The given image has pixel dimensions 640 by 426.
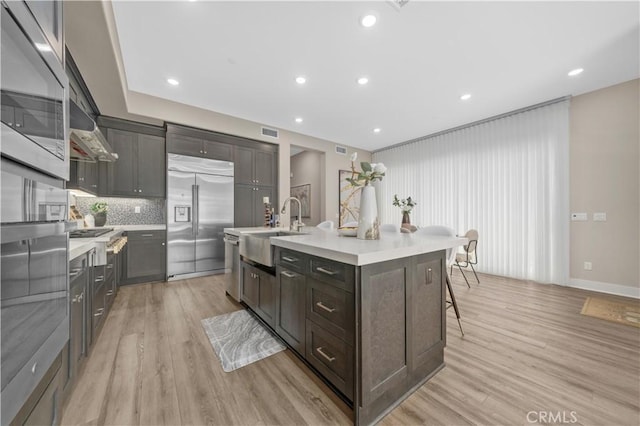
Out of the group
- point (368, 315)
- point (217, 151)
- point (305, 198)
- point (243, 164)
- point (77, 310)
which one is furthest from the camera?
point (305, 198)

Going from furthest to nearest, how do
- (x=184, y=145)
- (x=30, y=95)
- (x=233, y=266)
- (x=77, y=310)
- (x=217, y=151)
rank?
(x=217, y=151), (x=184, y=145), (x=233, y=266), (x=77, y=310), (x=30, y=95)

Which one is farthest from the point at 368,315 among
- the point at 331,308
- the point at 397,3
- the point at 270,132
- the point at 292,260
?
the point at 270,132

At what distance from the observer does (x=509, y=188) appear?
4309 mm

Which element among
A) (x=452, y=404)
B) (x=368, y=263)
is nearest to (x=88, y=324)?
(x=368, y=263)

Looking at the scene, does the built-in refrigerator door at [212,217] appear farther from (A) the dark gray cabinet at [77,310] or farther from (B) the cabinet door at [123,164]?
(A) the dark gray cabinet at [77,310]

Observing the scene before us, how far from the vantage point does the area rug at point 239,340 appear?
6.07 feet

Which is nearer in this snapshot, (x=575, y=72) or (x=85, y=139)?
(x=85, y=139)

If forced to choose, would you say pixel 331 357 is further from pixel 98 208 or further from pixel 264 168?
pixel 264 168

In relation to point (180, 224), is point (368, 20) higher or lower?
higher

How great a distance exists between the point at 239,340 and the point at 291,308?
0.72 m

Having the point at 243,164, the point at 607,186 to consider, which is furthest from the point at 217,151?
the point at 607,186

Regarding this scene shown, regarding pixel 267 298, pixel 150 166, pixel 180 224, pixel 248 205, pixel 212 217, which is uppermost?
pixel 150 166

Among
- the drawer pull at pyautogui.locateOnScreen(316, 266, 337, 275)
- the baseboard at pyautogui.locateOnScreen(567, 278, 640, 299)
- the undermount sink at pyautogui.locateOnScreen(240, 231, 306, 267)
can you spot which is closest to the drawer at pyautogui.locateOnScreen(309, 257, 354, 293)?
the drawer pull at pyautogui.locateOnScreen(316, 266, 337, 275)

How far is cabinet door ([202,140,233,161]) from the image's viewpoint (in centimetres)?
435
